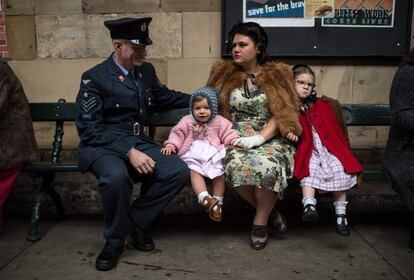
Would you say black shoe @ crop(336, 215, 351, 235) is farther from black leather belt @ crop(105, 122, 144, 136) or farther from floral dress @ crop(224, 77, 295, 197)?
black leather belt @ crop(105, 122, 144, 136)

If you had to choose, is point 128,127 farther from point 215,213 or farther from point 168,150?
point 215,213

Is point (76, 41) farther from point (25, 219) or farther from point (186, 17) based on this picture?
point (25, 219)

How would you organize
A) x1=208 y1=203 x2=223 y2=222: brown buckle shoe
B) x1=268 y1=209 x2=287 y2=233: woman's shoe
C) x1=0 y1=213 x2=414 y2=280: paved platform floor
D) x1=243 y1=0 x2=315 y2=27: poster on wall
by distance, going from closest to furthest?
x1=0 y1=213 x2=414 y2=280: paved platform floor < x1=208 y1=203 x2=223 y2=222: brown buckle shoe < x1=268 y1=209 x2=287 y2=233: woman's shoe < x1=243 y1=0 x2=315 y2=27: poster on wall

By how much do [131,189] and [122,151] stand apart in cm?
29

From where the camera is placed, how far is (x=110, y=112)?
10.8ft

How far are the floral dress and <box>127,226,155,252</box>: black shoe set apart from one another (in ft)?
2.30

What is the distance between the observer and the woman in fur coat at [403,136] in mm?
3117

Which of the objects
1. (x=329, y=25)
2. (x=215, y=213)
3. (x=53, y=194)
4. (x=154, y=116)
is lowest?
(x=53, y=194)

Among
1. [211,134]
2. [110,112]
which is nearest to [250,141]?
[211,134]

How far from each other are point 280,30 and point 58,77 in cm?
222

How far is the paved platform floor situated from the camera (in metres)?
2.89

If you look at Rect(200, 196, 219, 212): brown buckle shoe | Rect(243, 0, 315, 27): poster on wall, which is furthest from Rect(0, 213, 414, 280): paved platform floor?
Rect(243, 0, 315, 27): poster on wall

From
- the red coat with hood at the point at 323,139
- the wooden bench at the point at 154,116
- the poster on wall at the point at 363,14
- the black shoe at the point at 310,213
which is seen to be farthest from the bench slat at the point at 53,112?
the poster on wall at the point at 363,14

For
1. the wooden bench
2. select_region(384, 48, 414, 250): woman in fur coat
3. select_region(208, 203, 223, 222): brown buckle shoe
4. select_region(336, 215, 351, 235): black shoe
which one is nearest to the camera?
select_region(208, 203, 223, 222): brown buckle shoe
